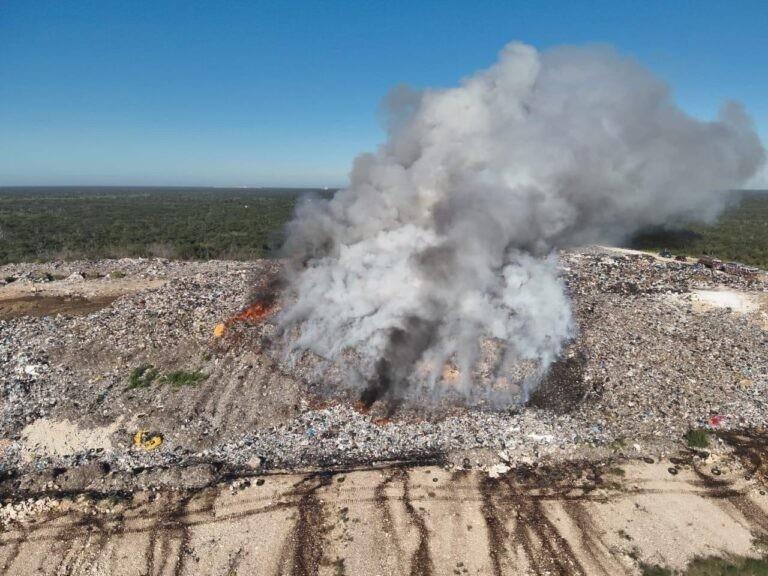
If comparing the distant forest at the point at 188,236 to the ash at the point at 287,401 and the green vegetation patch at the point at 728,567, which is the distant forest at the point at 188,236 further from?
the green vegetation patch at the point at 728,567

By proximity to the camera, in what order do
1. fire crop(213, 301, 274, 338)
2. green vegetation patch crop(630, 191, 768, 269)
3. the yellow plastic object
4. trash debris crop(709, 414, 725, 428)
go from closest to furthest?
the yellow plastic object → trash debris crop(709, 414, 725, 428) → fire crop(213, 301, 274, 338) → green vegetation patch crop(630, 191, 768, 269)

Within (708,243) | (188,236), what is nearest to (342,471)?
(708,243)

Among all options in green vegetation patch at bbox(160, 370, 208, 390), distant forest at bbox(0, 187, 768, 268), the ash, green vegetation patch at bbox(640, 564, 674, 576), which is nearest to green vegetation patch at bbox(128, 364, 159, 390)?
the ash

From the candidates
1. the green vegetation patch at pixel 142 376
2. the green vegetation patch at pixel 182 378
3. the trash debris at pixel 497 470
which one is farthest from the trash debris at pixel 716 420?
the green vegetation patch at pixel 142 376

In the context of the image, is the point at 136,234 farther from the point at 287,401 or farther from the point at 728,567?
the point at 728,567

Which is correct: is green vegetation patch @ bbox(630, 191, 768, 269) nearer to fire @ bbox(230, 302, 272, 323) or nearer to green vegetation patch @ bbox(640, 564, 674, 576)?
green vegetation patch @ bbox(640, 564, 674, 576)

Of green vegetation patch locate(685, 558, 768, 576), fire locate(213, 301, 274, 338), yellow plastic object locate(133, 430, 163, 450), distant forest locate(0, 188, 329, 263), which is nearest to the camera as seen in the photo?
green vegetation patch locate(685, 558, 768, 576)

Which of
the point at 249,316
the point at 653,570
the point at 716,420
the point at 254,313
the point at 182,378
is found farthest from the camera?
the point at 254,313
